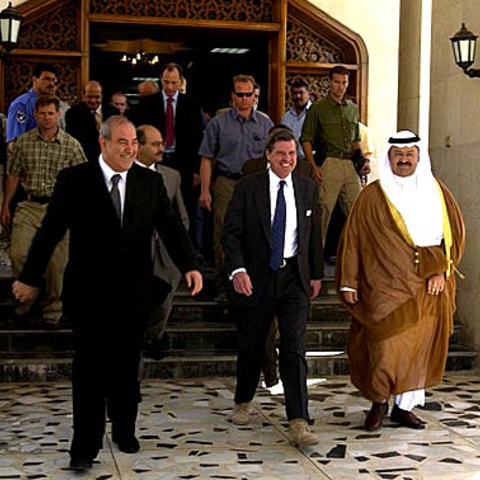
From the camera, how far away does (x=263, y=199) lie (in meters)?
6.14

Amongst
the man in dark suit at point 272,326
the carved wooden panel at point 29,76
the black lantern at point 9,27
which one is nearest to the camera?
the man in dark suit at point 272,326

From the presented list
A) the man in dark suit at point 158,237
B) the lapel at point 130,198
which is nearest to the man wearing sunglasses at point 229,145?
the man in dark suit at point 158,237

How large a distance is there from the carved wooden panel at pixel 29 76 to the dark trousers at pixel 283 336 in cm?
574

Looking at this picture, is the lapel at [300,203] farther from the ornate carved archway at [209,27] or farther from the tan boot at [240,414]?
the ornate carved archway at [209,27]

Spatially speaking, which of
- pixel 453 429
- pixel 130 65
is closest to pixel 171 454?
pixel 453 429

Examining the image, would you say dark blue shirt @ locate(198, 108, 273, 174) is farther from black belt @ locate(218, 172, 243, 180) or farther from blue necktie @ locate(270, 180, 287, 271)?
blue necktie @ locate(270, 180, 287, 271)

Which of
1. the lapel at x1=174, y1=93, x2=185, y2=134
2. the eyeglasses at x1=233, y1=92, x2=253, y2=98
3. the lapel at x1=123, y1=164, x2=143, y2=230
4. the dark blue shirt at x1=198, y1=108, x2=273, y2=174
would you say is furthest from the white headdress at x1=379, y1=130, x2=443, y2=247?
the lapel at x1=174, y1=93, x2=185, y2=134

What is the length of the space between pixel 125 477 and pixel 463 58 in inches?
178

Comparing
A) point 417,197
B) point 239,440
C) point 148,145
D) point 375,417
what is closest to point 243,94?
point 148,145

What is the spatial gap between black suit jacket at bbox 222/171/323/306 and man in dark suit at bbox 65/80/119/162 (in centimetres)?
305

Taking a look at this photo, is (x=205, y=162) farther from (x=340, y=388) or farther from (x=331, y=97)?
(x=340, y=388)

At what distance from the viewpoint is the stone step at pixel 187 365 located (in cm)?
760

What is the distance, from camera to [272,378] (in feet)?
24.1

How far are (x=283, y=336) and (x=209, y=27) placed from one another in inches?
254
